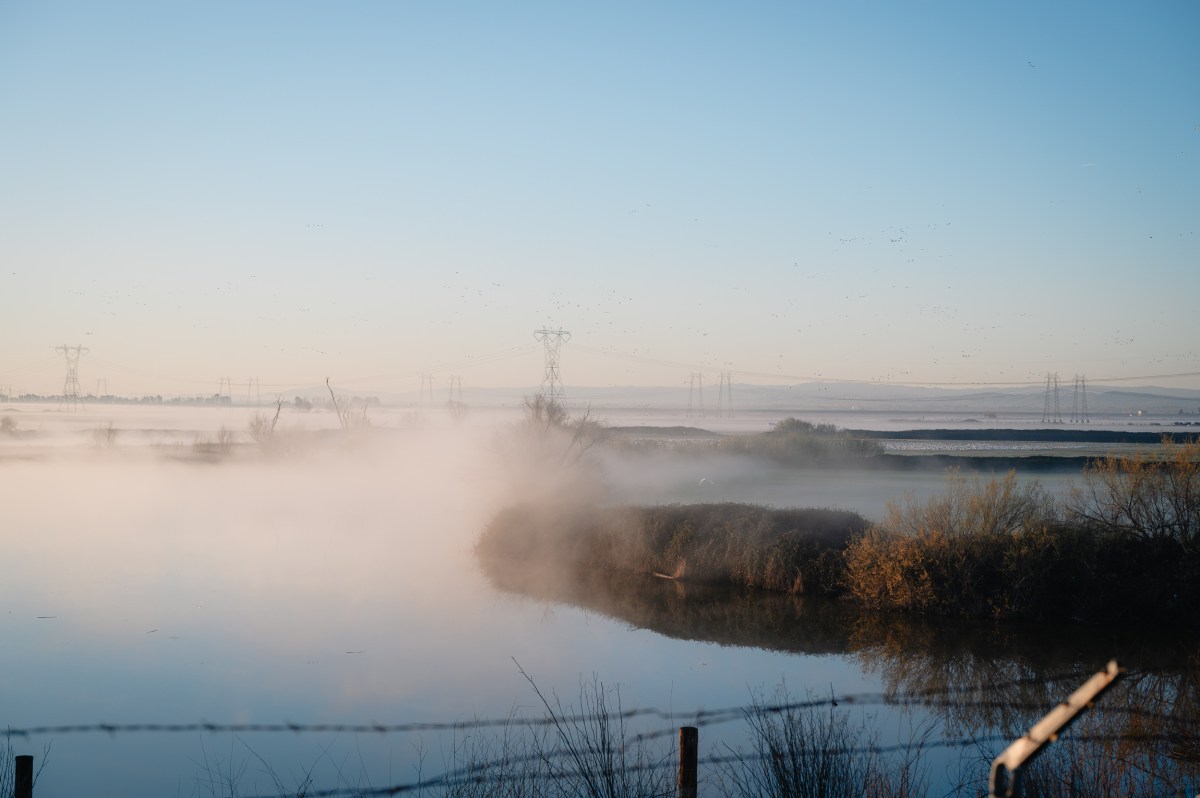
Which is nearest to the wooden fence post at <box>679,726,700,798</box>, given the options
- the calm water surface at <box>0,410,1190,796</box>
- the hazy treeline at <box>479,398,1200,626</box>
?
the calm water surface at <box>0,410,1190,796</box>

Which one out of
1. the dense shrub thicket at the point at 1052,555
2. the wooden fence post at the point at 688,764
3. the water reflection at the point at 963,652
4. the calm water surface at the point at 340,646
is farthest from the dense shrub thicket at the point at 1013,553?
the wooden fence post at the point at 688,764

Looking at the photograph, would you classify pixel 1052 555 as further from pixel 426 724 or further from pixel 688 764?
pixel 688 764

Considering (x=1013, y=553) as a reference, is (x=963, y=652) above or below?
below

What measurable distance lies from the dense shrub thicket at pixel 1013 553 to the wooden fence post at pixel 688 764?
58.0ft

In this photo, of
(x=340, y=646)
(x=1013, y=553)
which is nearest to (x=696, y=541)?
(x=1013, y=553)

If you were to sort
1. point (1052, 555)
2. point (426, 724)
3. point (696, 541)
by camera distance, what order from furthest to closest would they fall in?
point (696, 541), point (1052, 555), point (426, 724)

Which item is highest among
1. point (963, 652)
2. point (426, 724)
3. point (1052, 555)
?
point (1052, 555)

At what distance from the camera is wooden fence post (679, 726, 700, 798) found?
251 inches

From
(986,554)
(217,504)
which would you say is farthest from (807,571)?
(217,504)

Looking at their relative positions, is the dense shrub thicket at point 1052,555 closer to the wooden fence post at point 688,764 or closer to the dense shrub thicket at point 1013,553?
the dense shrub thicket at point 1013,553

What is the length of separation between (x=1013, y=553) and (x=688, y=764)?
1847 cm

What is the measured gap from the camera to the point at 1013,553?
72.6 feet

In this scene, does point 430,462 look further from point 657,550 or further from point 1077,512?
point 1077,512

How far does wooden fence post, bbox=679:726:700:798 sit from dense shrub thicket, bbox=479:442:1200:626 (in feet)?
58.0
